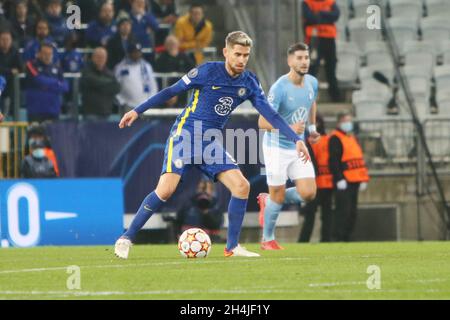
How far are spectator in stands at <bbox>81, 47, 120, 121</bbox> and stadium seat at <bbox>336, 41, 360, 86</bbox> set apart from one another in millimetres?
4586

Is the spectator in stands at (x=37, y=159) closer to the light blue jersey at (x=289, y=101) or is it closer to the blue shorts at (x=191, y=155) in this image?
the light blue jersey at (x=289, y=101)

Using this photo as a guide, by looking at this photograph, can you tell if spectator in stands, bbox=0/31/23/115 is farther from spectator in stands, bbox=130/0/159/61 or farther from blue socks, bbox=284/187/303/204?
blue socks, bbox=284/187/303/204

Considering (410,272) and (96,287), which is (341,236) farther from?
(96,287)

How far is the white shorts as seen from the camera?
45.2ft

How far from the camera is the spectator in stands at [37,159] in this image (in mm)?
17078

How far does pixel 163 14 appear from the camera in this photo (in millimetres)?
20359

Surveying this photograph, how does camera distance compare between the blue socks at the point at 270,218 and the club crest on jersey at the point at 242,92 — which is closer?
the club crest on jersey at the point at 242,92

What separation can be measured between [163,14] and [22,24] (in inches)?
98.8

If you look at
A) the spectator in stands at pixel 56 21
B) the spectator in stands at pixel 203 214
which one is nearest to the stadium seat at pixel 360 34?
the spectator in stands at pixel 56 21

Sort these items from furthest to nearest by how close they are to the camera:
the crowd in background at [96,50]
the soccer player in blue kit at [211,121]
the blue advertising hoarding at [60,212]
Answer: the crowd in background at [96,50], the blue advertising hoarding at [60,212], the soccer player in blue kit at [211,121]

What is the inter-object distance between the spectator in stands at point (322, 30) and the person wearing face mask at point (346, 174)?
2.02 m

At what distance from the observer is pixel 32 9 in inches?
758
